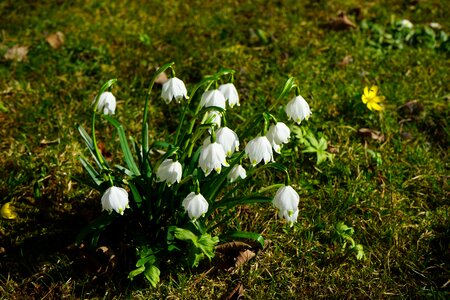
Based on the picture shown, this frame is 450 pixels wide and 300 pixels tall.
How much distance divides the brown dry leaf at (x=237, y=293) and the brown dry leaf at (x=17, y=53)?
2.33m

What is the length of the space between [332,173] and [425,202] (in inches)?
19.5

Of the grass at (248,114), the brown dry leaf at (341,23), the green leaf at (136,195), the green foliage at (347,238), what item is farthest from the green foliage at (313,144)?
the brown dry leaf at (341,23)

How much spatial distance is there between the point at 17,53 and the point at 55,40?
0.94ft

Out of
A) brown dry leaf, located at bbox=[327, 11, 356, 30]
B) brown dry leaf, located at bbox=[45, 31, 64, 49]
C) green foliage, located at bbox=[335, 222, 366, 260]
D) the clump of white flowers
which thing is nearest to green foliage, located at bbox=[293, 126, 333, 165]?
green foliage, located at bbox=[335, 222, 366, 260]

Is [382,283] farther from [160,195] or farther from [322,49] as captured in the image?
[322,49]

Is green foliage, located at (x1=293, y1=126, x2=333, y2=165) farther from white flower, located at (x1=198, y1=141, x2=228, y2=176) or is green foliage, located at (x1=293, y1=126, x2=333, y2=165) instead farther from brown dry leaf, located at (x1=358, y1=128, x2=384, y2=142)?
white flower, located at (x1=198, y1=141, x2=228, y2=176)

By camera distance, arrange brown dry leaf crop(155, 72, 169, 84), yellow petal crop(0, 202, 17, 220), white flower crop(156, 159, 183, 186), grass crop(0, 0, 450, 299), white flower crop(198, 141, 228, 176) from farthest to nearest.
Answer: brown dry leaf crop(155, 72, 169, 84)
yellow petal crop(0, 202, 17, 220)
grass crop(0, 0, 450, 299)
white flower crop(156, 159, 183, 186)
white flower crop(198, 141, 228, 176)

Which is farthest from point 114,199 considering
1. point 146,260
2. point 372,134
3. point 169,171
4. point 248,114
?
point 372,134

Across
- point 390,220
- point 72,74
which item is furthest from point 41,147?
point 390,220

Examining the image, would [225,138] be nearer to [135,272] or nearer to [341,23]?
[135,272]

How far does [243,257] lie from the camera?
253 centimetres

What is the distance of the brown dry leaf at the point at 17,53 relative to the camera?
3805 millimetres

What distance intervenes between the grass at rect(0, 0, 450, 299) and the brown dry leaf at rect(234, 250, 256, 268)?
35mm

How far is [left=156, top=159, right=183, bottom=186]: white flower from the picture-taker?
6.84 feet
